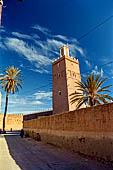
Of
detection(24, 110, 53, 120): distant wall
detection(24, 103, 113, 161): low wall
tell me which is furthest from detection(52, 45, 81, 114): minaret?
detection(24, 103, 113, 161): low wall

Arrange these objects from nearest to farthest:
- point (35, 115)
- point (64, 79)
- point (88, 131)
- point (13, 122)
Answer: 1. point (88, 131)
2. point (64, 79)
3. point (35, 115)
4. point (13, 122)

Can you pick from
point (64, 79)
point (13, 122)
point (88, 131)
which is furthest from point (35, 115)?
point (88, 131)

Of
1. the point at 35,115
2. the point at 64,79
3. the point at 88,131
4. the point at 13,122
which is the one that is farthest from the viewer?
the point at 13,122

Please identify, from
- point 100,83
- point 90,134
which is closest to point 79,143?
point 90,134

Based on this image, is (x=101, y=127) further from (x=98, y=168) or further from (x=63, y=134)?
(x=63, y=134)

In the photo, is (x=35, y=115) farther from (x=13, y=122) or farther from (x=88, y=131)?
(x=88, y=131)

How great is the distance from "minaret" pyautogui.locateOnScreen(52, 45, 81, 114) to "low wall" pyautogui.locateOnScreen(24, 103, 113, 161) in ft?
59.4

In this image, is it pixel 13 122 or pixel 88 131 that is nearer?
pixel 88 131

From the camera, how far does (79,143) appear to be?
309 inches

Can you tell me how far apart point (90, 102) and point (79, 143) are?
19.3 ft

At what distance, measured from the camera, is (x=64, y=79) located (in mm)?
30516

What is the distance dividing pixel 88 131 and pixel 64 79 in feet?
77.5

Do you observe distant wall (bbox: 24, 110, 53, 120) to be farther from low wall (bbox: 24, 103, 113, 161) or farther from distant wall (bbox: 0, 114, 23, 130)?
low wall (bbox: 24, 103, 113, 161)

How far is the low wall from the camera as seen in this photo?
600cm
